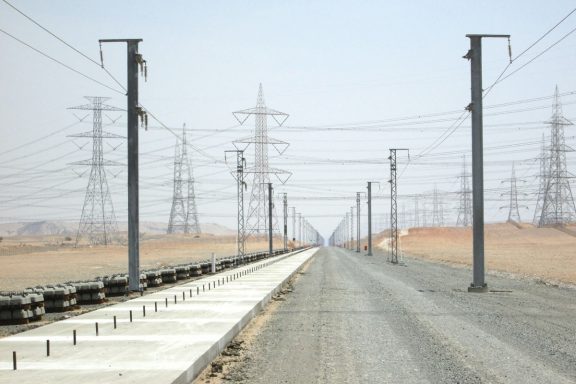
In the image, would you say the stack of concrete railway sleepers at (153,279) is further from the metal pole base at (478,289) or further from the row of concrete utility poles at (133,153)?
the metal pole base at (478,289)

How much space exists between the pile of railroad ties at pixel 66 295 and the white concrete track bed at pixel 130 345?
48.9 inches

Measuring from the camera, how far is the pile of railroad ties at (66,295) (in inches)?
591

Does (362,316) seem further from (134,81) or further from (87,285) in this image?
(134,81)

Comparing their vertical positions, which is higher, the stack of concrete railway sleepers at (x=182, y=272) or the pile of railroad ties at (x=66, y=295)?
the pile of railroad ties at (x=66, y=295)

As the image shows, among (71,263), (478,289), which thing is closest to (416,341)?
(478,289)

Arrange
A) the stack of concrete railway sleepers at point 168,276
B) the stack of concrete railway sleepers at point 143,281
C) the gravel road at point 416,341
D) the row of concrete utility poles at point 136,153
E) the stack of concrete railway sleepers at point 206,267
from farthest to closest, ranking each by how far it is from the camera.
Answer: the stack of concrete railway sleepers at point 206,267, the stack of concrete railway sleepers at point 168,276, the stack of concrete railway sleepers at point 143,281, the row of concrete utility poles at point 136,153, the gravel road at point 416,341

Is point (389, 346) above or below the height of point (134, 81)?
below

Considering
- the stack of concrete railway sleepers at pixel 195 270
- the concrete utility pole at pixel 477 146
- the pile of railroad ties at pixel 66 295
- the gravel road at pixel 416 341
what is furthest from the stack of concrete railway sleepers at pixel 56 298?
the stack of concrete railway sleepers at pixel 195 270

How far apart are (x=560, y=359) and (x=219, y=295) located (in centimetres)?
1206

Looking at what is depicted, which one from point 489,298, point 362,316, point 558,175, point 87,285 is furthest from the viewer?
point 558,175

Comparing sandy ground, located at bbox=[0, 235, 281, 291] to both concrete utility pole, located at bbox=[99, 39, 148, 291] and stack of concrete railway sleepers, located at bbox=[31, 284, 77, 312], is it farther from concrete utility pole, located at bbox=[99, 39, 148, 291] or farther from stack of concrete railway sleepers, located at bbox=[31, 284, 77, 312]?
stack of concrete railway sleepers, located at bbox=[31, 284, 77, 312]

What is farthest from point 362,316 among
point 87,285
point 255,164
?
point 255,164

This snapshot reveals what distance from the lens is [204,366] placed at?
9.60 meters

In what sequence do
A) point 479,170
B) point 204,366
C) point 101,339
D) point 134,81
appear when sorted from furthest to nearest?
point 479,170 → point 134,81 → point 101,339 → point 204,366
